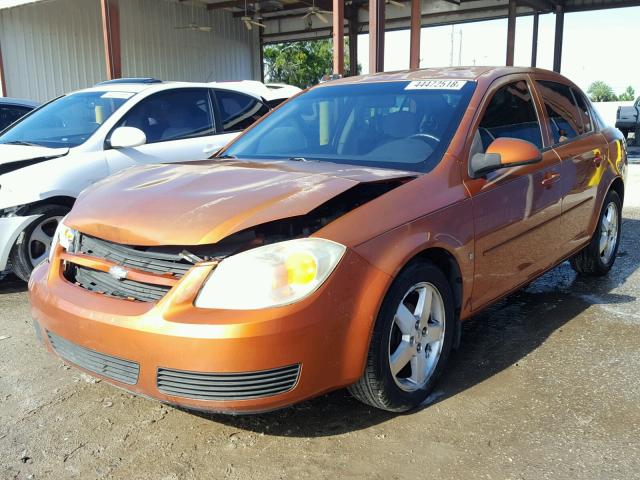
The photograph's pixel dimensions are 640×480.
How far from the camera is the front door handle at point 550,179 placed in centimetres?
368

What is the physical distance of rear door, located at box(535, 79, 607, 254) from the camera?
13.2 feet

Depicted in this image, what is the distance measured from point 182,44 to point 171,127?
611 inches

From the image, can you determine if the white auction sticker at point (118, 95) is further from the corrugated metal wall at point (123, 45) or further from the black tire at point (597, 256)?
the corrugated metal wall at point (123, 45)

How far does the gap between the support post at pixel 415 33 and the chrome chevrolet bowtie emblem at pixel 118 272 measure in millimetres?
11982

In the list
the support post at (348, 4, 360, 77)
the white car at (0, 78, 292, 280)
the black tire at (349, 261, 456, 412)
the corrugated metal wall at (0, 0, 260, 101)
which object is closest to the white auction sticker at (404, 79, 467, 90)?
the black tire at (349, 261, 456, 412)

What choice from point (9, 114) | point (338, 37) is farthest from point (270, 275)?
point (338, 37)

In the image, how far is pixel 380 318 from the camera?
2527mm

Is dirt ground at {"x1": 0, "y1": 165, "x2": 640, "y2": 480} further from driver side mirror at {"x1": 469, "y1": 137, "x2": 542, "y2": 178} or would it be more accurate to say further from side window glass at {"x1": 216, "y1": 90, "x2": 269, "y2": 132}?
side window glass at {"x1": 216, "y1": 90, "x2": 269, "y2": 132}

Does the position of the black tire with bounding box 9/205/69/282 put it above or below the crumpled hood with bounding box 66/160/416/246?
below

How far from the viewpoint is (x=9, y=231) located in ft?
15.2

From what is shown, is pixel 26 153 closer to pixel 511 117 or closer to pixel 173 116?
pixel 173 116

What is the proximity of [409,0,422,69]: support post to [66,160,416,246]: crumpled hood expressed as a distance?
11316 millimetres

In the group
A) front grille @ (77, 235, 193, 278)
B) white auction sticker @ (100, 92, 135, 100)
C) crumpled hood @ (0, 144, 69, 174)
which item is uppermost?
white auction sticker @ (100, 92, 135, 100)

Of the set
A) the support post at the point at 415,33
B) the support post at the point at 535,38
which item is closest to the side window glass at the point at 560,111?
the support post at the point at 415,33
